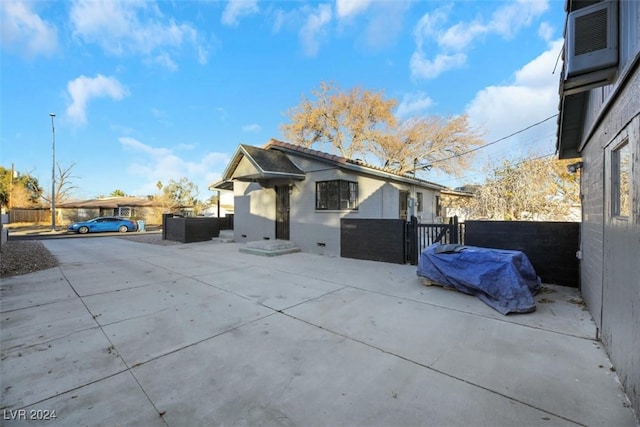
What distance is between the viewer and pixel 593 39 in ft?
8.98

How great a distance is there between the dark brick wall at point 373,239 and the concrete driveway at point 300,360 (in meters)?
2.77

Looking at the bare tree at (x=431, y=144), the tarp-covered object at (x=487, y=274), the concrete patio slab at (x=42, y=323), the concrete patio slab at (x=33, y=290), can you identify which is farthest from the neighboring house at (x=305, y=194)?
the bare tree at (x=431, y=144)

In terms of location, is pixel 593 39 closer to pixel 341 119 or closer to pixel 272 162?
pixel 272 162

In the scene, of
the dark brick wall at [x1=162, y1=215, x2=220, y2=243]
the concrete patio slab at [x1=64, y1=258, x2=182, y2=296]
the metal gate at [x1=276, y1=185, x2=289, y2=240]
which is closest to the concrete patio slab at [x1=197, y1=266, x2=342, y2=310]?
the concrete patio slab at [x1=64, y1=258, x2=182, y2=296]

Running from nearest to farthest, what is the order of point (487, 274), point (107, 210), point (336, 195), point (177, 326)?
1. point (177, 326)
2. point (487, 274)
3. point (336, 195)
4. point (107, 210)

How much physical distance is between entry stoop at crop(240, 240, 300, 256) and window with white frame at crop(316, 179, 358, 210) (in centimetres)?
180

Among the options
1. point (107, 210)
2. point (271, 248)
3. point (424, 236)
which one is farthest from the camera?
point (107, 210)

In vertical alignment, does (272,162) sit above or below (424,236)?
above

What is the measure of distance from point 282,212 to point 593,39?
10161 millimetres

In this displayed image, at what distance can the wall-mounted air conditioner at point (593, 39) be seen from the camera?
2.62 meters

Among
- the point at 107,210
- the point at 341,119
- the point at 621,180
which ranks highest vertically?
the point at 341,119

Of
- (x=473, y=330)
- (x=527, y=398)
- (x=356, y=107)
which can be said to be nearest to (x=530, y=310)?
(x=473, y=330)

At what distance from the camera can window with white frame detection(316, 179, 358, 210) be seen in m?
9.84

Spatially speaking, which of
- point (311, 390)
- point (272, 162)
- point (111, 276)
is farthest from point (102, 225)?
point (311, 390)
